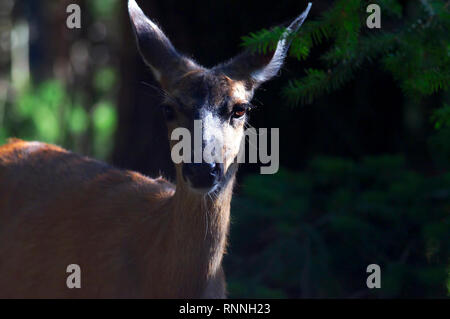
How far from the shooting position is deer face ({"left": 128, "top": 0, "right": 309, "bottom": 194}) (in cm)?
408

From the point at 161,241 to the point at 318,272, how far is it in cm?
204

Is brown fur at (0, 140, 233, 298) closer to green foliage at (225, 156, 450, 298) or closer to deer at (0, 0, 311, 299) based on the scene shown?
deer at (0, 0, 311, 299)

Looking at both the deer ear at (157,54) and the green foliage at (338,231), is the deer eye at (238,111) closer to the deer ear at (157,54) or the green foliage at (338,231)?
the deer ear at (157,54)

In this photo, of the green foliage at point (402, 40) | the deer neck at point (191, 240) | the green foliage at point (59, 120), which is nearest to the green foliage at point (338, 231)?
the deer neck at point (191, 240)

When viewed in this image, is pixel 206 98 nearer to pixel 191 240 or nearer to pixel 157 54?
pixel 157 54

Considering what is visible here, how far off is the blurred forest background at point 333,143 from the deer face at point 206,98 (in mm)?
199

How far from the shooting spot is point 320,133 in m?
8.05

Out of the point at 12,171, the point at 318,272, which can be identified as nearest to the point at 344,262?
the point at 318,272

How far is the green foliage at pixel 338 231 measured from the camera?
5902mm

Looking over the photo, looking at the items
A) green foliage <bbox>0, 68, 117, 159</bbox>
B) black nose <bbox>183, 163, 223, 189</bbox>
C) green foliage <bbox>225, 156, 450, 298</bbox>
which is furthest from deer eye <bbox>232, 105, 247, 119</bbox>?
green foliage <bbox>0, 68, 117, 159</bbox>

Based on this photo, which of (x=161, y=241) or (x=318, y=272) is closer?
(x=161, y=241)

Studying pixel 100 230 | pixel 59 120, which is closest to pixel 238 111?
pixel 100 230
